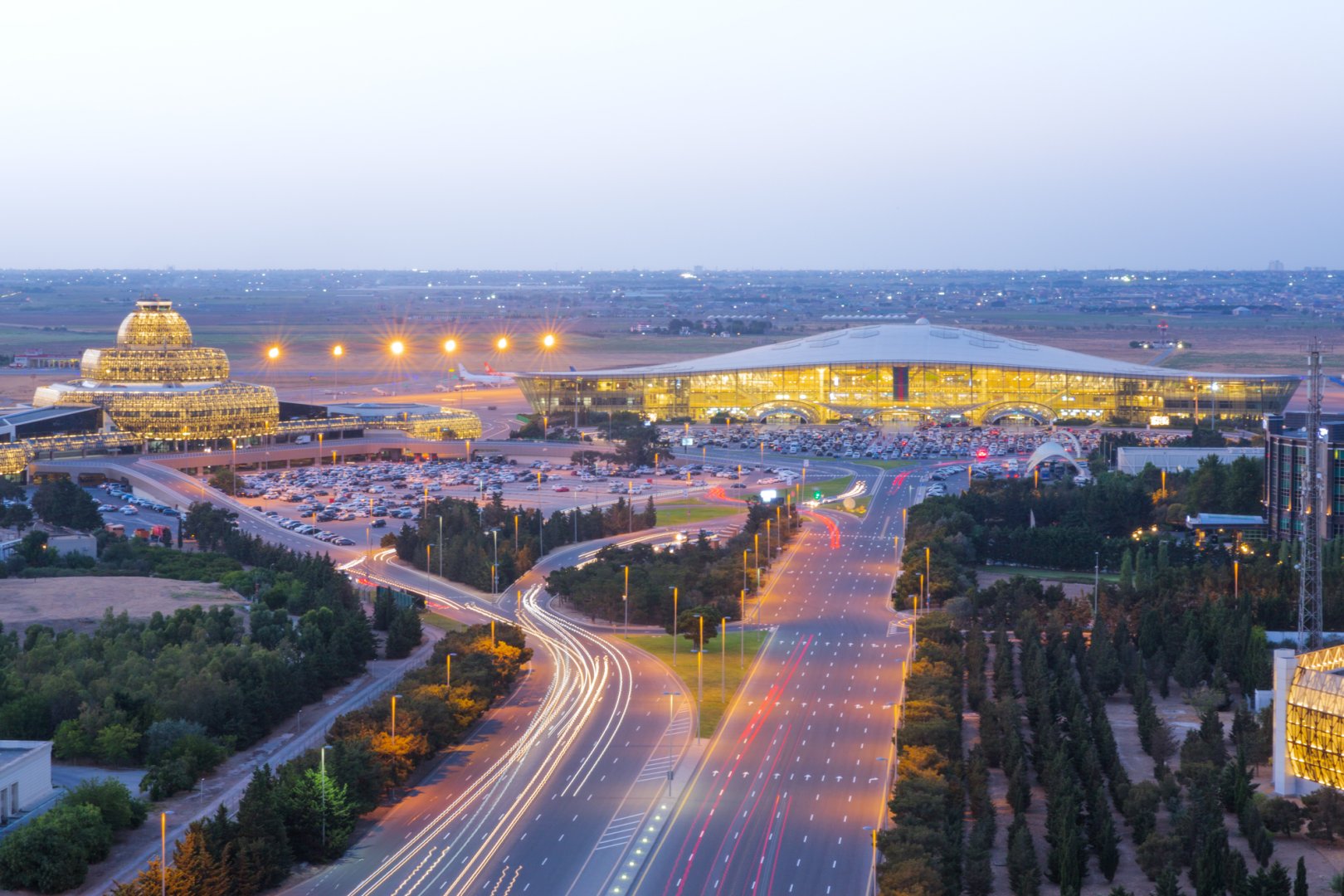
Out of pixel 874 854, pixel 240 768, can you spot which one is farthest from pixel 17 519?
pixel 874 854

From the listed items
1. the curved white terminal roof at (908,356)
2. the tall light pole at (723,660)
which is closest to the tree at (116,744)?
the tall light pole at (723,660)

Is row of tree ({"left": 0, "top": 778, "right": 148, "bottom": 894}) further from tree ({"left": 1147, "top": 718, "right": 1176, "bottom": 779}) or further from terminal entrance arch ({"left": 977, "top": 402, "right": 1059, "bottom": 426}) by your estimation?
terminal entrance arch ({"left": 977, "top": 402, "right": 1059, "bottom": 426})

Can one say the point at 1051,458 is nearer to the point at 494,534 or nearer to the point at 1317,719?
the point at 494,534

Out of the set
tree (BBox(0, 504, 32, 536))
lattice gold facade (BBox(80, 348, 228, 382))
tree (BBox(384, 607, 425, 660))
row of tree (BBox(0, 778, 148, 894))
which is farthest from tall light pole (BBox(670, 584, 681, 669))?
lattice gold facade (BBox(80, 348, 228, 382))

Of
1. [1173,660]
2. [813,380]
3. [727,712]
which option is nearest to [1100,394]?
[813,380]

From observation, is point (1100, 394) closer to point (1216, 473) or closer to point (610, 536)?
point (1216, 473)

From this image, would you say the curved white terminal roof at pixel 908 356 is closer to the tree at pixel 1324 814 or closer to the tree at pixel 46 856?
the tree at pixel 1324 814
